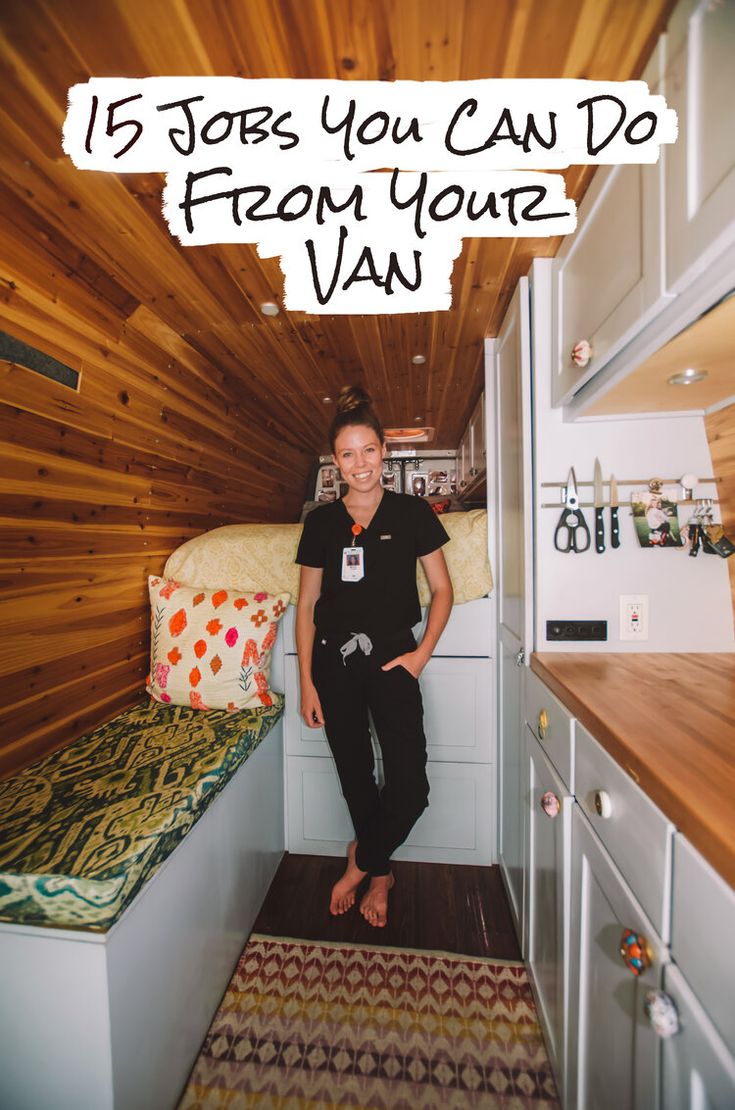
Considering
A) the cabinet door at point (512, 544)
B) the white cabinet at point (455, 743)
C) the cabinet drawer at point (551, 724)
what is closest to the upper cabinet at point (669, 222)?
the cabinet door at point (512, 544)

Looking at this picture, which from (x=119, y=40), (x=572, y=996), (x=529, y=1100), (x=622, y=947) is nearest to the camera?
(x=622, y=947)

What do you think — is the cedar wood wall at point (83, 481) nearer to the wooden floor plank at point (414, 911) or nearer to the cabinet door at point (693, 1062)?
the wooden floor plank at point (414, 911)

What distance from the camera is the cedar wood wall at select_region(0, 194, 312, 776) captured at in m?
1.20

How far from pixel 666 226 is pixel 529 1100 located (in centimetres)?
184

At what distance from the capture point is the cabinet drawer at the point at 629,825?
23.9 inches

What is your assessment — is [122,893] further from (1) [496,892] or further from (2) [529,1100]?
(1) [496,892]

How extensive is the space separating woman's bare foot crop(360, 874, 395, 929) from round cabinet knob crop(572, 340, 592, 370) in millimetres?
1735

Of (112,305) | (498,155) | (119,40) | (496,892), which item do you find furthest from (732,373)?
(496,892)

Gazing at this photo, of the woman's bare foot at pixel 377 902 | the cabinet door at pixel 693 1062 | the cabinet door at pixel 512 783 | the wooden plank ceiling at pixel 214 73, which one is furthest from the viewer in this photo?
the woman's bare foot at pixel 377 902

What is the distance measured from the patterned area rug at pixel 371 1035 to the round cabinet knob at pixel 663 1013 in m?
0.86

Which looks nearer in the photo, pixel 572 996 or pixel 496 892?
pixel 572 996

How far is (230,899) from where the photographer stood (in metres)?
1.40

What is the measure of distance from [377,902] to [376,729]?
24.7 inches

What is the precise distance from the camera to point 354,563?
150 cm
